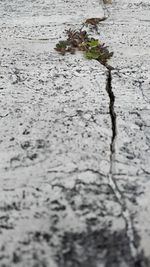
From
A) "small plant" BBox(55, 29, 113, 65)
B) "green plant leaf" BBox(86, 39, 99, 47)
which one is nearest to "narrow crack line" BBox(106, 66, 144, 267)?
"small plant" BBox(55, 29, 113, 65)

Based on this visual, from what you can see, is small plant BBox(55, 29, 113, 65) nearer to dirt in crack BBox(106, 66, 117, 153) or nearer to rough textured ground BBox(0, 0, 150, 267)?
rough textured ground BBox(0, 0, 150, 267)

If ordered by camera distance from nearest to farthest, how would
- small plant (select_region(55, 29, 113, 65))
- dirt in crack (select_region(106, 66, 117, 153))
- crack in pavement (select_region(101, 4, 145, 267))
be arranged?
crack in pavement (select_region(101, 4, 145, 267)), dirt in crack (select_region(106, 66, 117, 153)), small plant (select_region(55, 29, 113, 65))

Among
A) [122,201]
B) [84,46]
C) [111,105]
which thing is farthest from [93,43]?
[122,201]

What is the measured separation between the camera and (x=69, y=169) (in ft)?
6.13

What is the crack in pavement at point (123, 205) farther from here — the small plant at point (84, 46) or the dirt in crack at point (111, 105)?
the small plant at point (84, 46)

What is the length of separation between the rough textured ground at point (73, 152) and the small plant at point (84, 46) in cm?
6

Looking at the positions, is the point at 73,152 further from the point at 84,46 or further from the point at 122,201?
the point at 84,46

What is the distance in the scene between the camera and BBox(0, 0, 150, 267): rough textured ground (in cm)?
154

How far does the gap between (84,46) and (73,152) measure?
1.28m

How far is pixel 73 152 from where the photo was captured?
198 cm

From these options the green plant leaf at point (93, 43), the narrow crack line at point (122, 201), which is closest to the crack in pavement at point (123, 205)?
the narrow crack line at point (122, 201)

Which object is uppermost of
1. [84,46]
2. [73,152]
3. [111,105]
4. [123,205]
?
[84,46]

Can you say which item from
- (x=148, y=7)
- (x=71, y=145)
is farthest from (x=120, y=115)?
(x=148, y=7)

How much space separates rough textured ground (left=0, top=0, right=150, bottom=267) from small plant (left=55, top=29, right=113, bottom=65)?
61 millimetres
